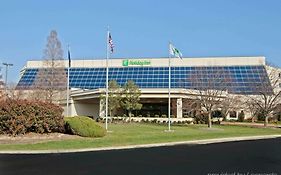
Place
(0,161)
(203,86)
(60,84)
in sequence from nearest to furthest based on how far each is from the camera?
(0,161), (203,86), (60,84)

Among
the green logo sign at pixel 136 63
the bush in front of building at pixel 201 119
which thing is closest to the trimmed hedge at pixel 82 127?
the bush in front of building at pixel 201 119

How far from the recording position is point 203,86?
4416cm

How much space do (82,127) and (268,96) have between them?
100ft

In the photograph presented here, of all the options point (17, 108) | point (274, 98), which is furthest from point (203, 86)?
point (17, 108)

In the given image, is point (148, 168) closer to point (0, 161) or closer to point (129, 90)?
point (0, 161)

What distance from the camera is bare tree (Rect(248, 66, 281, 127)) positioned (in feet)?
149

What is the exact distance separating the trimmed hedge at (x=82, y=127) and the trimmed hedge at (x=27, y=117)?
614mm

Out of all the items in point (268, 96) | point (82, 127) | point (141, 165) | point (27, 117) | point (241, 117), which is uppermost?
point (268, 96)

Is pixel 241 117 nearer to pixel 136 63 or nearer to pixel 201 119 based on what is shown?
pixel 201 119

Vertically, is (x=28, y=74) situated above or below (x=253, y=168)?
above

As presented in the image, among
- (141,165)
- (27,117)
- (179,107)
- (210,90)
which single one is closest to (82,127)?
(27,117)

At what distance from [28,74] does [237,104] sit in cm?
4535

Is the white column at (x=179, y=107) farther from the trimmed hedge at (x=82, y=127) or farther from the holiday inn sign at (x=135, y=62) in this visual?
the trimmed hedge at (x=82, y=127)

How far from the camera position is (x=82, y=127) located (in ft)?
77.8
